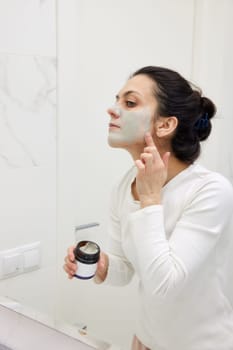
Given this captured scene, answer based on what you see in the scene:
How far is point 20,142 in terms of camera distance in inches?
39.6

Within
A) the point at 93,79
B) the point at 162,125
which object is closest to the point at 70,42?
the point at 93,79

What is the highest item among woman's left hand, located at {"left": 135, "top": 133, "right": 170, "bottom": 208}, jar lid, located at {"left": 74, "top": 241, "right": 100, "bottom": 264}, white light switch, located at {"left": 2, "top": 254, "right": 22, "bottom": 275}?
woman's left hand, located at {"left": 135, "top": 133, "right": 170, "bottom": 208}

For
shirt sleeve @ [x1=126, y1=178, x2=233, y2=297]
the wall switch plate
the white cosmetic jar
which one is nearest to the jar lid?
the white cosmetic jar

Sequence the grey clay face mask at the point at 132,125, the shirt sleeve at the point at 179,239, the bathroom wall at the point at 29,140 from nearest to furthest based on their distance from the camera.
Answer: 1. the shirt sleeve at the point at 179,239
2. the grey clay face mask at the point at 132,125
3. the bathroom wall at the point at 29,140

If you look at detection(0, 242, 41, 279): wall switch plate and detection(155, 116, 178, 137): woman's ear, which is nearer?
detection(155, 116, 178, 137): woman's ear

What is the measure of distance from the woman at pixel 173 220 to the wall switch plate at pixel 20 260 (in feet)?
0.76

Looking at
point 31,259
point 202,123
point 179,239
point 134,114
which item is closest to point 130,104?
point 134,114

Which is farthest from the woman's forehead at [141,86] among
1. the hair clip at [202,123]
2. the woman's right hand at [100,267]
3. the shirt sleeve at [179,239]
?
the woman's right hand at [100,267]

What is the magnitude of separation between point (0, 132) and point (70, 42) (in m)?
0.26

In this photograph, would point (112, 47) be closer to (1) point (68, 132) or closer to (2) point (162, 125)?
(1) point (68, 132)

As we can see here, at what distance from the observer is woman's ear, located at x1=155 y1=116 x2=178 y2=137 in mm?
805

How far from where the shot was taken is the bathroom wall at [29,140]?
973 mm

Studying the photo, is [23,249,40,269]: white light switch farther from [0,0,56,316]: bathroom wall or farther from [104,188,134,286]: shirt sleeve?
[104,188,134,286]: shirt sleeve

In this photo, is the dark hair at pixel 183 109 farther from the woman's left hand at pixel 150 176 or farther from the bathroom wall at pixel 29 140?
the bathroom wall at pixel 29 140
